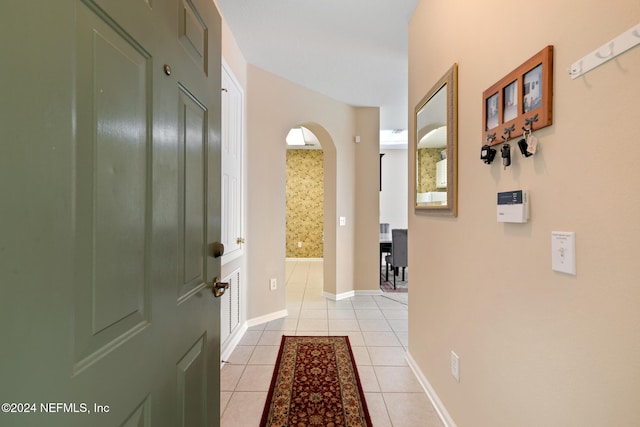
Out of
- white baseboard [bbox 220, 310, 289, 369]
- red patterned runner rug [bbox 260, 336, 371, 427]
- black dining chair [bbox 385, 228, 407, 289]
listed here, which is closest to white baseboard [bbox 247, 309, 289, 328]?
white baseboard [bbox 220, 310, 289, 369]

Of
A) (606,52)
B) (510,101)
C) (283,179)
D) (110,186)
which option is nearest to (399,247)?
(283,179)

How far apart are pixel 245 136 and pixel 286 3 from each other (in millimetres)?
1197

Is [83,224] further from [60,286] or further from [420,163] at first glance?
[420,163]

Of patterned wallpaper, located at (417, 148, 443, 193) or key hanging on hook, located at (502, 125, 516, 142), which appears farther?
patterned wallpaper, located at (417, 148, 443, 193)

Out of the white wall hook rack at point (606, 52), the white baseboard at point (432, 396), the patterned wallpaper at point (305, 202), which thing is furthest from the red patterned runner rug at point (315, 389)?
the patterned wallpaper at point (305, 202)

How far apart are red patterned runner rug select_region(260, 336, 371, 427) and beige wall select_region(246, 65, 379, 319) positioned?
2.81ft

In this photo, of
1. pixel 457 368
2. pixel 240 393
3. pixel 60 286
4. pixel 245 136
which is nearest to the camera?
pixel 60 286

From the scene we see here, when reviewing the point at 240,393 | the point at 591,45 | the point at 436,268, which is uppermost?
the point at 591,45

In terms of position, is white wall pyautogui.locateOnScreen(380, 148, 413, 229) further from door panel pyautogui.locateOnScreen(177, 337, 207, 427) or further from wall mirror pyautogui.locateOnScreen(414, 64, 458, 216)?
door panel pyautogui.locateOnScreen(177, 337, 207, 427)

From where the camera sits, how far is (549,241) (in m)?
0.84

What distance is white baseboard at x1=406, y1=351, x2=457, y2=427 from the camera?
1.47 meters

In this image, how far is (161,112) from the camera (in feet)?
2.31

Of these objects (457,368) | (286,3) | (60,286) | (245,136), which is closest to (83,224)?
(60,286)

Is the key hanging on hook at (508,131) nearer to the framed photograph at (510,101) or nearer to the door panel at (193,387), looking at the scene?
the framed photograph at (510,101)
